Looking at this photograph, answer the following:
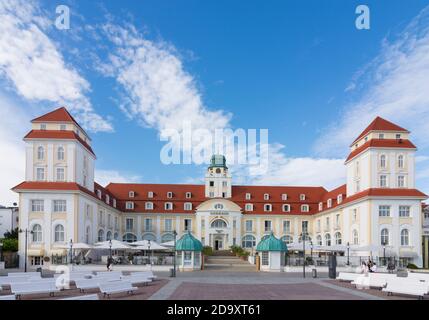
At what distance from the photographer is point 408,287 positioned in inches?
675

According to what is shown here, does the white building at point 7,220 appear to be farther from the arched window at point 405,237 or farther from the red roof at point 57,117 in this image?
the arched window at point 405,237

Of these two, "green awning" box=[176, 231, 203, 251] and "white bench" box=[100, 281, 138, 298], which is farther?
"green awning" box=[176, 231, 203, 251]

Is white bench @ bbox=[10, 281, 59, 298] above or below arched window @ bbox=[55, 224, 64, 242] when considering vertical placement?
above

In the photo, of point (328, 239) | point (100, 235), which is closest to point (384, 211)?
point (328, 239)

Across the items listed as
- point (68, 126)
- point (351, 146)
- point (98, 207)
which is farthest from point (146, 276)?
point (351, 146)

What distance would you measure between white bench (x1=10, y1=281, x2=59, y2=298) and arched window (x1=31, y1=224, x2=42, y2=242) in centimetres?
2809

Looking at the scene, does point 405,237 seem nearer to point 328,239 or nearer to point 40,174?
point 328,239

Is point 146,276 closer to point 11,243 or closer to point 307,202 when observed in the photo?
point 11,243

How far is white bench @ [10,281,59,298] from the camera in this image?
15.6m

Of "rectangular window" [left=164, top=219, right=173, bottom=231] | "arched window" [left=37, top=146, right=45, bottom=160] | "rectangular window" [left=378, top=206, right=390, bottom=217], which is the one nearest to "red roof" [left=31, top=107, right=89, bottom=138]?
"arched window" [left=37, top=146, right=45, bottom=160]

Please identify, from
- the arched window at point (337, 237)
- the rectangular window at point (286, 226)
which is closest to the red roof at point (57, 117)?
the arched window at point (337, 237)

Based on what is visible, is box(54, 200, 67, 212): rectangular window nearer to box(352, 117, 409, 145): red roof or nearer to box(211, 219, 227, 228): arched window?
box(211, 219, 227, 228): arched window
